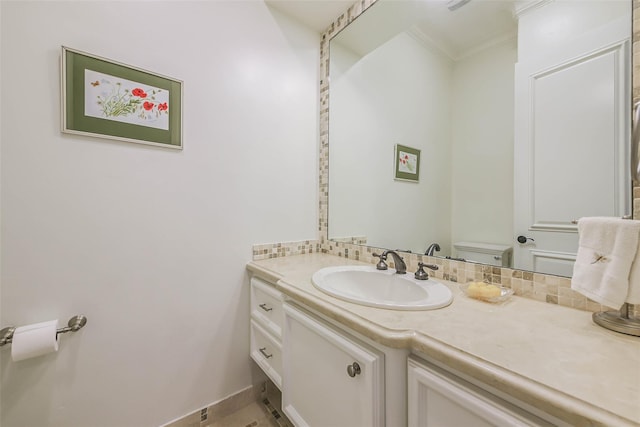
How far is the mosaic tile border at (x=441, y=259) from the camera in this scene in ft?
2.42

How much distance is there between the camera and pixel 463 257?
1.08m

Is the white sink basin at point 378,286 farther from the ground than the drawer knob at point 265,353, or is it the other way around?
the white sink basin at point 378,286

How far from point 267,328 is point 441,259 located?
2.85 ft

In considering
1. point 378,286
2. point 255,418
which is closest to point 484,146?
→ point 378,286

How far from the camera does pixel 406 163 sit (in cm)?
139

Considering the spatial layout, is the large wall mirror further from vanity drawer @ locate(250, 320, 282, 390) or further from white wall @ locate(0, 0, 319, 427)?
vanity drawer @ locate(250, 320, 282, 390)

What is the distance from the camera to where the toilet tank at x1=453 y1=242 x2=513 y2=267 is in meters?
0.96

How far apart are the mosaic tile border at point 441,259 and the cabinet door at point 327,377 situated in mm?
568

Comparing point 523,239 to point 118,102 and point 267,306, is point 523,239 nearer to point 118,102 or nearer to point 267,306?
point 267,306

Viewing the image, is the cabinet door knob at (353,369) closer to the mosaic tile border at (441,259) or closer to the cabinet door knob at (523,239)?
the mosaic tile border at (441,259)

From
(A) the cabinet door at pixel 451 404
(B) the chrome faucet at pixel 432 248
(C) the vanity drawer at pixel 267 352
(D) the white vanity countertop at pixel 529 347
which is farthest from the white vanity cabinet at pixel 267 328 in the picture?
(B) the chrome faucet at pixel 432 248

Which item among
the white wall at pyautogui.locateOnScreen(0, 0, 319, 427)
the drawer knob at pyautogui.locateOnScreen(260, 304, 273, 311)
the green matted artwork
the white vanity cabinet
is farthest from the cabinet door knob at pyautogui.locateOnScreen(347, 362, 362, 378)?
the green matted artwork

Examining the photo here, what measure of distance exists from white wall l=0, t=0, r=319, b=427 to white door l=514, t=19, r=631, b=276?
1.12 m

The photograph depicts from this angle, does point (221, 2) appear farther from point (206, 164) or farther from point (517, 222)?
point (517, 222)
